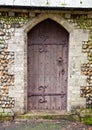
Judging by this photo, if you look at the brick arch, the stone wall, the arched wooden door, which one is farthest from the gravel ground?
the brick arch

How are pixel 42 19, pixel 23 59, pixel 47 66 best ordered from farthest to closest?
pixel 47 66 < pixel 23 59 < pixel 42 19

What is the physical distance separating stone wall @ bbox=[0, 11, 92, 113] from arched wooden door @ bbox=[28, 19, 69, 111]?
0.30m

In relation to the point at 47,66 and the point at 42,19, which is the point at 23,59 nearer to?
the point at 47,66

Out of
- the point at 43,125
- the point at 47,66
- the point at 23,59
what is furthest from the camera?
the point at 47,66

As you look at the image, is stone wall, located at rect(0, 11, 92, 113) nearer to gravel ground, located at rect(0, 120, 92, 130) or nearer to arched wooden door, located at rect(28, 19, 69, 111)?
arched wooden door, located at rect(28, 19, 69, 111)

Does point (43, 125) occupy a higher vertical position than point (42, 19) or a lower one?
lower

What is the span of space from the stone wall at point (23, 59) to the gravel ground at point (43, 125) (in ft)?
1.54

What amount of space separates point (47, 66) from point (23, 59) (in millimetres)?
743

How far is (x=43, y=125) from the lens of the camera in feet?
28.5

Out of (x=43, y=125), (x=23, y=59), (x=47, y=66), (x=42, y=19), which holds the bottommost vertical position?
(x=43, y=125)

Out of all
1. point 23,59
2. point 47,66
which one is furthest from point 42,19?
point 47,66

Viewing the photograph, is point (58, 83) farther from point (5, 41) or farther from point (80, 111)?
point (5, 41)

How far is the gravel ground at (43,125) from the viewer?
846cm

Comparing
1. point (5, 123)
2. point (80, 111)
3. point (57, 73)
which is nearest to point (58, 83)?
point (57, 73)
